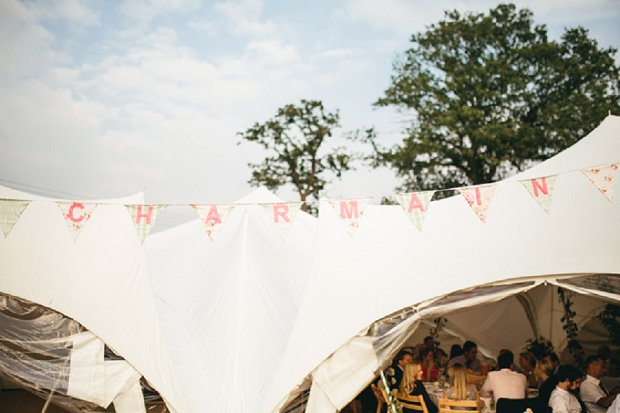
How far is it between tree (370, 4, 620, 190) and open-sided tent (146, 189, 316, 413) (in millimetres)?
11458

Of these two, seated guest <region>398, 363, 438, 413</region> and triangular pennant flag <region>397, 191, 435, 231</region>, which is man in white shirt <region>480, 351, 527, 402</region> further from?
triangular pennant flag <region>397, 191, 435, 231</region>

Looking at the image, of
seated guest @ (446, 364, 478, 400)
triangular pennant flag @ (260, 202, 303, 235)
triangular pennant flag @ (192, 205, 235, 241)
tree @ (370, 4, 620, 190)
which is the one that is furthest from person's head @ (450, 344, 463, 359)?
tree @ (370, 4, 620, 190)

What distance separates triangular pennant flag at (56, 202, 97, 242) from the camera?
5.39 metres

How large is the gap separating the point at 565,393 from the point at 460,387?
100cm

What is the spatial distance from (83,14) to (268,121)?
12.6m

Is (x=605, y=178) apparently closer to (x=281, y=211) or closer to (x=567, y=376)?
(x=567, y=376)

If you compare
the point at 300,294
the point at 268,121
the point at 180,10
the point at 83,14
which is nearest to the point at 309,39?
the point at 180,10

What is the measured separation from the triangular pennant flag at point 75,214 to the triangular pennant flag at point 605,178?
5057 millimetres

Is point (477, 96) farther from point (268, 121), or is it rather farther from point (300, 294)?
point (300, 294)

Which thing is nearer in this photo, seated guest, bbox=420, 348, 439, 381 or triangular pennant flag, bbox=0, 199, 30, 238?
triangular pennant flag, bbox=0, 199, 30, 238

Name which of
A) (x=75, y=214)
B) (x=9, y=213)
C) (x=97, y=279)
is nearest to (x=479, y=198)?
(x=97, y=279)

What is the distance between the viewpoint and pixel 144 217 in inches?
215

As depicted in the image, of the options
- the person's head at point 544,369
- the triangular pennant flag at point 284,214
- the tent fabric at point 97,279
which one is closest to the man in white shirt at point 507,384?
the person's head at point 544,369

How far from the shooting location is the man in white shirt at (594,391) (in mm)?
4875
